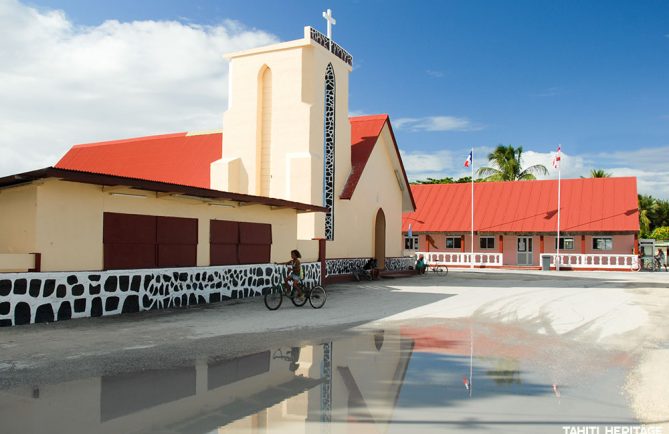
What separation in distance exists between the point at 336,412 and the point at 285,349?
3.67m

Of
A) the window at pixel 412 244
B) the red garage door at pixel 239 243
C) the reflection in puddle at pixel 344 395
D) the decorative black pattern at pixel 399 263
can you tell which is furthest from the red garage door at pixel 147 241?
the window at pixel 412 244

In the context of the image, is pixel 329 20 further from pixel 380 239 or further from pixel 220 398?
pixel 220 398

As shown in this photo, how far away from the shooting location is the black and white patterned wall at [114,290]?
1189 centimetres

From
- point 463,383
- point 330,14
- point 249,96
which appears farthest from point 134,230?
point 330,14

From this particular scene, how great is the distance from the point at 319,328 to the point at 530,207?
33286 millimetres

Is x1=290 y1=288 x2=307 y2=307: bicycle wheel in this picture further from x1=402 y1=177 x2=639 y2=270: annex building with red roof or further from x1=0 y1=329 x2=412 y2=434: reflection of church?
x1=402 y1=177 x2=639 y2=270: annex building with red roof

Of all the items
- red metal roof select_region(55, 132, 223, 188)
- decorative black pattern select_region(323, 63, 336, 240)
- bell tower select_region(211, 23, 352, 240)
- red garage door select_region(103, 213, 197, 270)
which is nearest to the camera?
red garage door select_region(103, 213, 197, 270)

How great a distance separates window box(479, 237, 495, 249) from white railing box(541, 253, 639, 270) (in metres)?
4.40

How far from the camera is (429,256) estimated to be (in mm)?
42656

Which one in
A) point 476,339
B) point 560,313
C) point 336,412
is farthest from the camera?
point 560,313

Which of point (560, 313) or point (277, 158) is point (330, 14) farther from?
point (560, 313)

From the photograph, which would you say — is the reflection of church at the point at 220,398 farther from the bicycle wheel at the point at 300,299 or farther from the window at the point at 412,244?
the window at the point at 412,244

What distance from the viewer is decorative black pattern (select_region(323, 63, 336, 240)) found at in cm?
2598

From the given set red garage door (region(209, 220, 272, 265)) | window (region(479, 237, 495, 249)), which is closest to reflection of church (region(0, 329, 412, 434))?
red garage door (region(209, 220, 272, 265))
